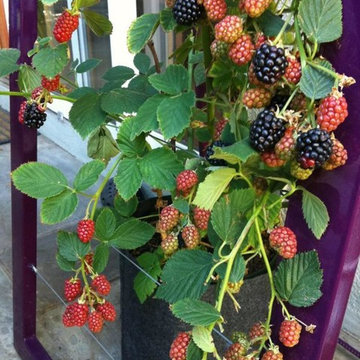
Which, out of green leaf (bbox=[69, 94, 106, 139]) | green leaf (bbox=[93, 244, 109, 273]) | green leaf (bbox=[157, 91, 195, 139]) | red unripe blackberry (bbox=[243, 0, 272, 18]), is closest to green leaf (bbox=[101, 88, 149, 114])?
green leaf (bbox=[69, 94, 106, 139])

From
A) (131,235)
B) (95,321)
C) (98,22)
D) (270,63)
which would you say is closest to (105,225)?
(131,235)

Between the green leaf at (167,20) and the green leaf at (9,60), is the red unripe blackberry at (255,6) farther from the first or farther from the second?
the green leaf at (9,60)

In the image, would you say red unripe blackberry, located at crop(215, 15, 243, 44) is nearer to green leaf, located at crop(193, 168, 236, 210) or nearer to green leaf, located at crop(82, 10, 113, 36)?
green leaf, located at crop(193, 168, 236, 210)

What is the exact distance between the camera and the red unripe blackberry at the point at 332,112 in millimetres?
398

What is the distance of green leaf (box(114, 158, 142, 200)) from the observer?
2.28 feet

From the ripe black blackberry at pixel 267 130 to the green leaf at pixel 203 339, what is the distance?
207mm

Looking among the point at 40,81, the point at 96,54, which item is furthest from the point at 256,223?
the point at 96,54

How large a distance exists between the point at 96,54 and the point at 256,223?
1.95 metres

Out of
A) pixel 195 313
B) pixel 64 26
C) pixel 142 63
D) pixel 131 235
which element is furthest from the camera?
pixel 142 63

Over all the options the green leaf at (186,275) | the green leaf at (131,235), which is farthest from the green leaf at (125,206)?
the green leaf at (186,275)

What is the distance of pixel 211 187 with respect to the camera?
21.7 inches

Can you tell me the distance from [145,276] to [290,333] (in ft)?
1.36

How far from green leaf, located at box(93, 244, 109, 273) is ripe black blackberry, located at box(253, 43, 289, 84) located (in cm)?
47

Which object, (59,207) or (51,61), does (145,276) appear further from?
(51,61)
